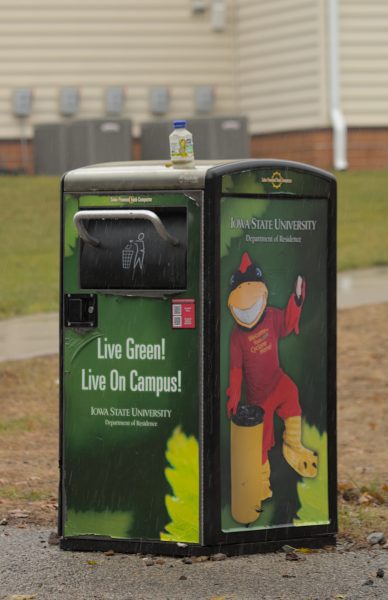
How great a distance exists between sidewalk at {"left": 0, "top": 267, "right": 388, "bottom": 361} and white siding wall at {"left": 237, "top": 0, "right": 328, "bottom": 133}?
14.5m

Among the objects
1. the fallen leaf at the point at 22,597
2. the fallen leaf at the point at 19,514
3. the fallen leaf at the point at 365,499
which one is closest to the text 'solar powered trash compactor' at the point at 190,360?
the fallen leaf at the point at 22,597

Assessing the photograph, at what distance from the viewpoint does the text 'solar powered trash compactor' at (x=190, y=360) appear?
6441mm

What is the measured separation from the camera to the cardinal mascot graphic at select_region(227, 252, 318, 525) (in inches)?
257

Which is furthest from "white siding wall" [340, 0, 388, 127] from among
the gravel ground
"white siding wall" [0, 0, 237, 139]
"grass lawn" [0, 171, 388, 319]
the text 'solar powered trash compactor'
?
the gravel ground

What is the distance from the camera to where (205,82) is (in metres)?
36.2

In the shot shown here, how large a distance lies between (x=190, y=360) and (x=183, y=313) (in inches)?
7.7

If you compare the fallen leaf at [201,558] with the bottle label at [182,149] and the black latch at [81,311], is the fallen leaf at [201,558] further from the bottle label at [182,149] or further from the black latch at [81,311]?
the bottle label at [182,149]

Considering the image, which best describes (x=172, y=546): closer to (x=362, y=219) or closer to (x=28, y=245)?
(x=28, y=245)

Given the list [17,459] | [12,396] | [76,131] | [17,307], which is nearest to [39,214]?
[17,307]

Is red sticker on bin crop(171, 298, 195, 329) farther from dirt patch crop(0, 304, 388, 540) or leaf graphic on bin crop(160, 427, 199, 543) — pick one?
dirt patch crop(0, 304, 388, 540)

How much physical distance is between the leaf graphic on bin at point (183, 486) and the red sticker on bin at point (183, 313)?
43cm

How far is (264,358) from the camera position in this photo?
21.7 feet

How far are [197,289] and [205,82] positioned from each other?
30168mm

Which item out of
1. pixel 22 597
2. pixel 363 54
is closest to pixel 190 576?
pixel 22 597
